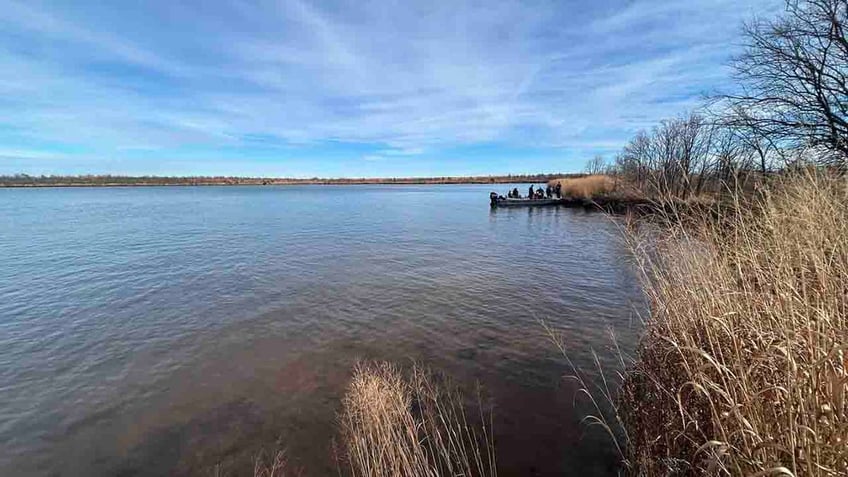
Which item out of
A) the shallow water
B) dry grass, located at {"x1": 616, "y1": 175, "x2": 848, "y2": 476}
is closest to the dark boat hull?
the shallow water

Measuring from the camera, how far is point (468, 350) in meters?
7.77

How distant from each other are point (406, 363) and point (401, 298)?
160 inches

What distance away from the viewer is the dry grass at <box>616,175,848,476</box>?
1940 millimetres

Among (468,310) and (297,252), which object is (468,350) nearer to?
(468,310)

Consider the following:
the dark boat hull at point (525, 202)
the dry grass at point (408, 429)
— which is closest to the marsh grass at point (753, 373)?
the dry grass at point (408, 429)

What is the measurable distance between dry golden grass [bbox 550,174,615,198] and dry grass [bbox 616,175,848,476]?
41639 millimetres

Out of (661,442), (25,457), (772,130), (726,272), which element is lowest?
(25,457)

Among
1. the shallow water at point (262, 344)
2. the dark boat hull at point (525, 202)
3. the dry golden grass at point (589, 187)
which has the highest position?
the dry golden grass at point (589, 187)

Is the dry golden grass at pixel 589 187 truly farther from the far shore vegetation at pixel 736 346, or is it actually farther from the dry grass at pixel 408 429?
the dry grass at pixel 408 429

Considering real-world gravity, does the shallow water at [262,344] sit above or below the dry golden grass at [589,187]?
below

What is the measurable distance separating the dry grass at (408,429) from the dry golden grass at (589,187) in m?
43.9

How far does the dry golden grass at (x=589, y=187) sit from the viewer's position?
147 feet

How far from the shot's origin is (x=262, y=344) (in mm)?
8258

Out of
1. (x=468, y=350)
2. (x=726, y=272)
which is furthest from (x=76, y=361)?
(x=726, y=272)
